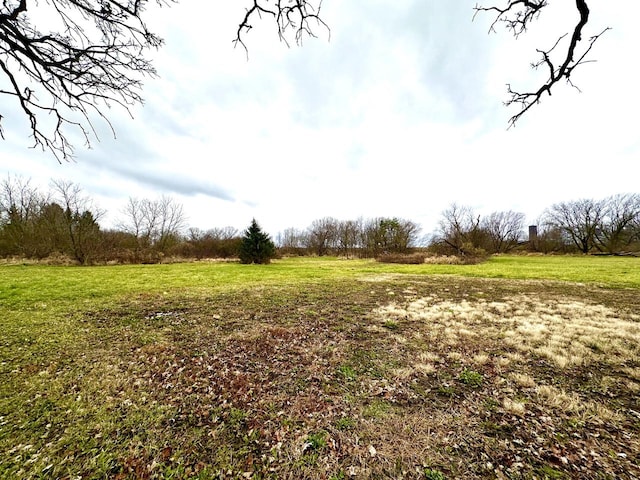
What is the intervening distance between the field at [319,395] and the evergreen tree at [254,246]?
70.6 feet

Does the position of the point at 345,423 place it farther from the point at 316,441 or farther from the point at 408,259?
the point at 408,259

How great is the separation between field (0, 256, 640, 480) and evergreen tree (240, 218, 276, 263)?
2151cm

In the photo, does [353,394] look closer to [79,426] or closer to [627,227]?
[79,426]

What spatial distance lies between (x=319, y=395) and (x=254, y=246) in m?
26.3

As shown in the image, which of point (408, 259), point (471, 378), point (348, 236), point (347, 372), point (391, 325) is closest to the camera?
point (471, 378)

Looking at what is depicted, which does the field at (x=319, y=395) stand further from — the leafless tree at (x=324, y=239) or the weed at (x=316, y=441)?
the leafless tree at (x=324, y=239)

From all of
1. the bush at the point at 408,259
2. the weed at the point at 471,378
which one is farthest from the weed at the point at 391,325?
the bush at the point at 408,259

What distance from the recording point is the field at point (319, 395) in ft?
7.19

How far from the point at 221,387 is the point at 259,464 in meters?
1.44

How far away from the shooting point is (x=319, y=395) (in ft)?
10.5

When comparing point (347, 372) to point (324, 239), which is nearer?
point (347, 372)

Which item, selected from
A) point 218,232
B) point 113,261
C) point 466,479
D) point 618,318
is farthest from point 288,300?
point 218,232

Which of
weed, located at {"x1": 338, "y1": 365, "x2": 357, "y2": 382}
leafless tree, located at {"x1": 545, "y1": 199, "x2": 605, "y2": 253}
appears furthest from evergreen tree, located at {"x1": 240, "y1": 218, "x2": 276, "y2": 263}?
leafless tree, located at {"x1": 545, "y1": 199, "x2": 605, "y2": 253}

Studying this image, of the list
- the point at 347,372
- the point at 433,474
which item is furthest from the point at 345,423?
the point at 347,372
